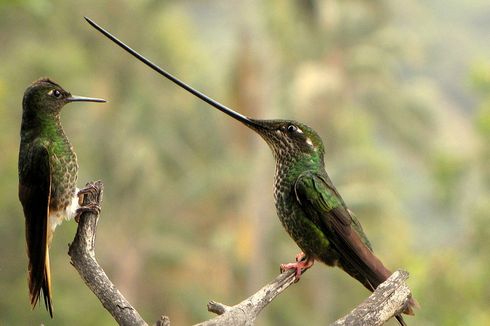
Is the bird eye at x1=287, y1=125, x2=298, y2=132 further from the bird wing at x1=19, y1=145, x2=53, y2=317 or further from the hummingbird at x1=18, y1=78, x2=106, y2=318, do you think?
the bird wing at x1=19, y1=145, x2=53, y2=317

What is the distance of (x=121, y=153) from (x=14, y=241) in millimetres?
10209

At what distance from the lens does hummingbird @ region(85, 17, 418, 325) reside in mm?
2893

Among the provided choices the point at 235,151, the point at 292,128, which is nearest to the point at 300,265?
the point at 292,128

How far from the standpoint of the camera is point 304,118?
32.1m

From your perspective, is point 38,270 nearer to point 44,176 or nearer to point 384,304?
point 44,176

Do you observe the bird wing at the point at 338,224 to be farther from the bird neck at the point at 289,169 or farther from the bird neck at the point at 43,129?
the bird neck at the point at 43,129

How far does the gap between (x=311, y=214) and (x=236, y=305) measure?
1.28 feet

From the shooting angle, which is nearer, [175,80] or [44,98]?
[175,80]

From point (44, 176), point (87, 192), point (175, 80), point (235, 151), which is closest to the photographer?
point (175, 80)

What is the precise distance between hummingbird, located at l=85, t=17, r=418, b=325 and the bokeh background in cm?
2110

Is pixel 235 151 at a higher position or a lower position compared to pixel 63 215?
higher

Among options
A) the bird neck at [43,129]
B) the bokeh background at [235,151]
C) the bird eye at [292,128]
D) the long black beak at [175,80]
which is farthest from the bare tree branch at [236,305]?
the bokeh background at [235,151]

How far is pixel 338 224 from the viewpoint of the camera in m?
2.93

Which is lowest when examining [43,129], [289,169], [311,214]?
[311,214]
